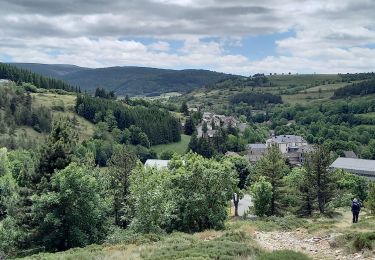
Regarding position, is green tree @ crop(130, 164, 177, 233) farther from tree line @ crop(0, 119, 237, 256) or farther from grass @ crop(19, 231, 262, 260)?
grass @ crop(19, 231, 262, 260)

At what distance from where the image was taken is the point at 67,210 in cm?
3412

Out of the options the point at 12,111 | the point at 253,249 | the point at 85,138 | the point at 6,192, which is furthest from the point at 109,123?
the point at 253,249

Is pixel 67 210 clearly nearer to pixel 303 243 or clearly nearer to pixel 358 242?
pixel 303 243

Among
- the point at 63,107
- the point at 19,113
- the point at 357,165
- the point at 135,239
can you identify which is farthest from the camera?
the point at 63,107

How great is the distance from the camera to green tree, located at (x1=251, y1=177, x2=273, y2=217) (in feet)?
176

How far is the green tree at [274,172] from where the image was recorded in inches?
2188

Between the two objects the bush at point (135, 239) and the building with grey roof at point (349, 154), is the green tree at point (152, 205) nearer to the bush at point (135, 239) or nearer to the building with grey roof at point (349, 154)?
the bush at point (135, 239)

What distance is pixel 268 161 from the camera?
2192 inches

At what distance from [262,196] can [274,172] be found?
3.69m

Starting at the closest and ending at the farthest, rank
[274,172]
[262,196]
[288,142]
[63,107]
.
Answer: [262,196], [274,172], [288,142], [63,107]

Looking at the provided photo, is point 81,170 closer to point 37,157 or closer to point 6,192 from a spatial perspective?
point 37,157

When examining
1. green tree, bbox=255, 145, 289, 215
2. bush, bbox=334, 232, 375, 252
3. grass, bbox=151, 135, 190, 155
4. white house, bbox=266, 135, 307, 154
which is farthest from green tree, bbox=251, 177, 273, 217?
white house, bbox=266, 135, 307, 154

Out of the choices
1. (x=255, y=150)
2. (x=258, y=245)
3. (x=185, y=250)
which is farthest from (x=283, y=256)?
(x=255, y=150)

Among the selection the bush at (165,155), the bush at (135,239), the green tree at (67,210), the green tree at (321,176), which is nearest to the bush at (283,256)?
the bush at (135,239)
